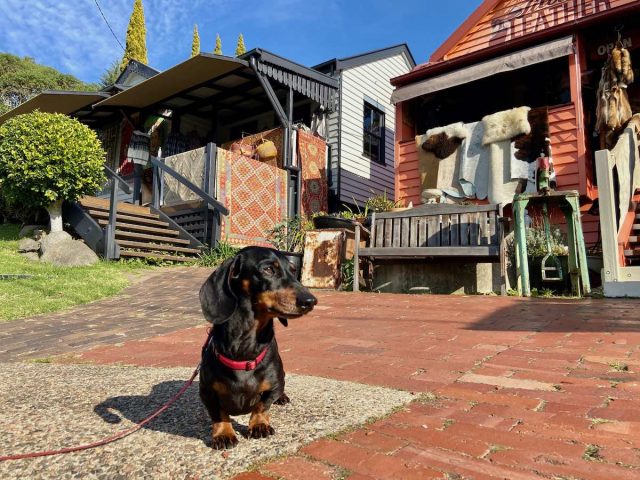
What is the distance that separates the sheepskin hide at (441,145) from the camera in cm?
978

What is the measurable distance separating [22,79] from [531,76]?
3164 cm

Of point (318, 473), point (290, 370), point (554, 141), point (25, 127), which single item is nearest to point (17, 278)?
A: point (25, 127)

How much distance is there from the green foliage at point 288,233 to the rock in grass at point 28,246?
5.14 m

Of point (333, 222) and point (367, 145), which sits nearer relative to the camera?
point (333, 222)

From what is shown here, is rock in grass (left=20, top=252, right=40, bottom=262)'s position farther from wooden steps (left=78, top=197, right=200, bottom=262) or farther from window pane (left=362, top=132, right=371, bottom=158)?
window pane (left=362, top=132, right=371, bottom=158)

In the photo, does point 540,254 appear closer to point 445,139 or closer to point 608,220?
point 608,220

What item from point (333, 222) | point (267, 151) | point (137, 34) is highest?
point (137, 34)

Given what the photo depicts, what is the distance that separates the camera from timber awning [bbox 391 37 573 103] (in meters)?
8.52

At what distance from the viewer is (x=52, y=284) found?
7.57 meters

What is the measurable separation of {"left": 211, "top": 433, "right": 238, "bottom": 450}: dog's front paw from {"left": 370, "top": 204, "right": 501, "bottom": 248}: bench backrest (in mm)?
5635

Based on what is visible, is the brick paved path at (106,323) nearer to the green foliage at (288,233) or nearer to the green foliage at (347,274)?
the green foliage at (347,274)

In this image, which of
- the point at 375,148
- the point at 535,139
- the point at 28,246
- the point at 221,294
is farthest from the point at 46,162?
the point at 375,148

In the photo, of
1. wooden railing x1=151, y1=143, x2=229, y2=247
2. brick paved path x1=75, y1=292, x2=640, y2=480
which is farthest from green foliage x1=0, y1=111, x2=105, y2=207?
brick paved path x1=75, y1=292, x2=640, y2=480

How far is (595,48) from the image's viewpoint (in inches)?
360
